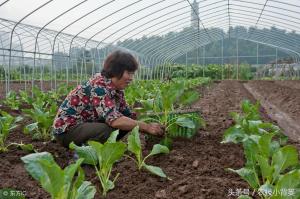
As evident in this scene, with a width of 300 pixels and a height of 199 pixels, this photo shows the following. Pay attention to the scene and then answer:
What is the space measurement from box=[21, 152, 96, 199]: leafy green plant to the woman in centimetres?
142

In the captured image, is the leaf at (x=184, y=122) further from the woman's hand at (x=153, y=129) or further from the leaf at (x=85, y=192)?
the leaf at (x=85, y=192)

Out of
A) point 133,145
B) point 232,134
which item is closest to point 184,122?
point 232,134

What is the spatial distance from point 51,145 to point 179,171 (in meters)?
1.82

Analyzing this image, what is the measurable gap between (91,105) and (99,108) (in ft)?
0.79

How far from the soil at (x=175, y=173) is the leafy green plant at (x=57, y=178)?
0.47 m

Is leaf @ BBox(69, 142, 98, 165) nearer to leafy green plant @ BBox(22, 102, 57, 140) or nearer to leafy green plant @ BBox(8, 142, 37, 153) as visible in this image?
leafy green plant @ BBox(8, 142, 37, 153)

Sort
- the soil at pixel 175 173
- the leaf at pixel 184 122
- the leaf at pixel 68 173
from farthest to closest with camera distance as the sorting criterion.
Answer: the leaf at pixel 184 122, the soil at pixel 175 173, the leaf at pixel 68 173

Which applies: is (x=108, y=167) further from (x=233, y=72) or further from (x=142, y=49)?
(x=233, y=72)

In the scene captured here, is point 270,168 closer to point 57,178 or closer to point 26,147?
point 57,178

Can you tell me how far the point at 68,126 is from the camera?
13.6ft

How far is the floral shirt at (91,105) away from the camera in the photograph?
3904 millimetres

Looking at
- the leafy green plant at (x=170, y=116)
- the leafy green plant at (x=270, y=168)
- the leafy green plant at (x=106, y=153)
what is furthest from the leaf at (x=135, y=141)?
the leafy green plant at (x=170, y=116)

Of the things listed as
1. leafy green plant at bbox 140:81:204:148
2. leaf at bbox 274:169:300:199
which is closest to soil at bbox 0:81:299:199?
leafy green plant at bbox 140:81:204:148

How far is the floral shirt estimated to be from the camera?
390 cm
